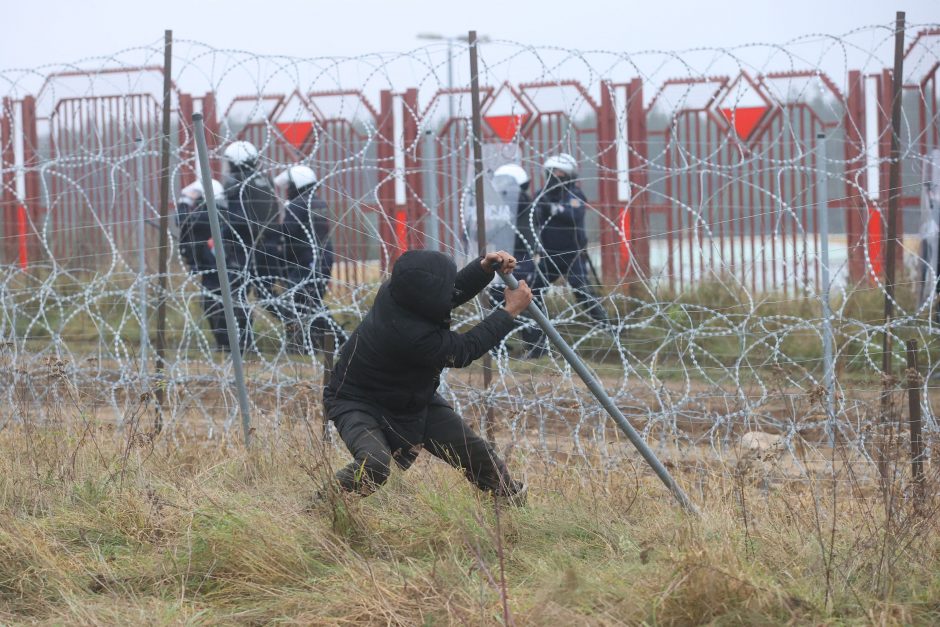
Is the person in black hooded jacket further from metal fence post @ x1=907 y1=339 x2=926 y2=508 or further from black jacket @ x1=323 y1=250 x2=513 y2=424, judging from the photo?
metal fence post @ x1=907 y1=339 x2=926 y2=508

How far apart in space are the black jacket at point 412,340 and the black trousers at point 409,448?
68 millimetres

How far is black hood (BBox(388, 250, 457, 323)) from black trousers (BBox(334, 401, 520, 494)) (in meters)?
0.49

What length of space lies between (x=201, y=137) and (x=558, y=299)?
12.1 ft

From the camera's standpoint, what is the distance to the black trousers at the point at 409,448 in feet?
14.2

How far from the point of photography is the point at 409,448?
459cm

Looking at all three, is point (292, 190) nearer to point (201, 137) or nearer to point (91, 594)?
point (201, 137)

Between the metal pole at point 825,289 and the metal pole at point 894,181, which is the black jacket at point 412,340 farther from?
the metal pole at point 894,181

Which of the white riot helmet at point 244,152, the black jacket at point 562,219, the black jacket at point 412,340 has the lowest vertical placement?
the black jacket at point 412,340

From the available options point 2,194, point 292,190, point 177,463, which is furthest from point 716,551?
point 2,194

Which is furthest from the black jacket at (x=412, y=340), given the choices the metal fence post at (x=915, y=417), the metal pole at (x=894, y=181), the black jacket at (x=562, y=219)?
the black jacket at (x=562, y=219)

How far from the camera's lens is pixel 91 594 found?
3869 mm

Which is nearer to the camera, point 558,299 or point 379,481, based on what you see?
point 379,481

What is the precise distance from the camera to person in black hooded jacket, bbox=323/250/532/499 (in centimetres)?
427

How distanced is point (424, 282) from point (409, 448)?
0.73 metres
